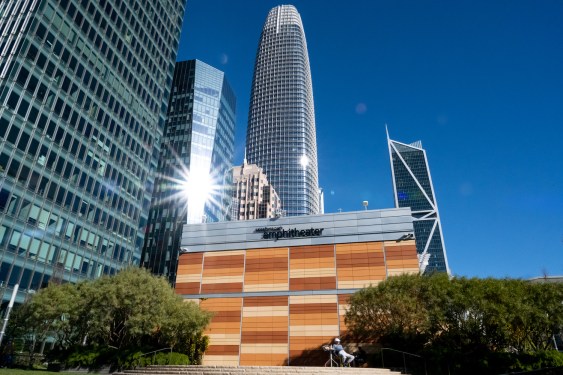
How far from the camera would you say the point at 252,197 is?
160500 millimetres

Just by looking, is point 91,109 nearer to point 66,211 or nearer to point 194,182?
point 66,211

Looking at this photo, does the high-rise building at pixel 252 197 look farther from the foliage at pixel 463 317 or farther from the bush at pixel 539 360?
the bush at pixel 539 360

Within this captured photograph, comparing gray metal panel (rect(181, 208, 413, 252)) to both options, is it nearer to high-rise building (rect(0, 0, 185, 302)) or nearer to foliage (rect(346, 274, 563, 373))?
foliage (rect(346, 274, 563, 373))

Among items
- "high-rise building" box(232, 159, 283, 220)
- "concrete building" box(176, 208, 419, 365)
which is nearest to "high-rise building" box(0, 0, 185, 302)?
"concrete building" box(176, 208, 419, 365)

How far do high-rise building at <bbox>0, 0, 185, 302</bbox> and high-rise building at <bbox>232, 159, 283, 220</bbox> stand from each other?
79202 millimetres

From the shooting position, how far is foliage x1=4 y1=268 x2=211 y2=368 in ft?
94.1

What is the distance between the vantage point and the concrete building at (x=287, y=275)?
3434 centimetres


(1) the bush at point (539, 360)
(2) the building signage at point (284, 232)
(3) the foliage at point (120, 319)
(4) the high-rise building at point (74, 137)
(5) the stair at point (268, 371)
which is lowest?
(5) the stair at point (268, 371)

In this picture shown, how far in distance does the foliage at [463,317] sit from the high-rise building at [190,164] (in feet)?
279

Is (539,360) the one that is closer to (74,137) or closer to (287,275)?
(287,275)

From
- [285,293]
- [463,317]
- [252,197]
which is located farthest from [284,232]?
[252,197]

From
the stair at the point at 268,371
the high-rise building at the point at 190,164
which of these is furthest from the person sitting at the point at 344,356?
the high-rise building at the point at 190,164

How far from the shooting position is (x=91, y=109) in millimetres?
62344

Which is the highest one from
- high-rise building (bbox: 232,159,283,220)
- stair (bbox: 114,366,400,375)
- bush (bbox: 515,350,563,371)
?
high-rise building (bbox: 232,159,283,220)
